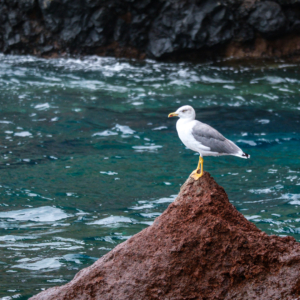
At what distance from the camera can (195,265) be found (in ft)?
13.2

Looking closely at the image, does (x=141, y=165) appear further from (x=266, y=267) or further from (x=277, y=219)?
(x=266, y=267)

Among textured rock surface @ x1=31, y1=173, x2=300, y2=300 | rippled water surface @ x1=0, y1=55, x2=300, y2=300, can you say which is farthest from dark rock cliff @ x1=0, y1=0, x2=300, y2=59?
textured rock surface @ x1=31, y1=173, x2=300, y2=300

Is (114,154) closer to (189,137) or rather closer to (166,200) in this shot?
(166,200)

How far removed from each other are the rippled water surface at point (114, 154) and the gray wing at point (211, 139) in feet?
7.81

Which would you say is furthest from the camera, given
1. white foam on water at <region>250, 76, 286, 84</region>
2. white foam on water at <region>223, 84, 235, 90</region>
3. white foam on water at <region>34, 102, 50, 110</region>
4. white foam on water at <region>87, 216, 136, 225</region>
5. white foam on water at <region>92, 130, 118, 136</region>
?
white foam on water at <region>250, 76, 286, 84</region>

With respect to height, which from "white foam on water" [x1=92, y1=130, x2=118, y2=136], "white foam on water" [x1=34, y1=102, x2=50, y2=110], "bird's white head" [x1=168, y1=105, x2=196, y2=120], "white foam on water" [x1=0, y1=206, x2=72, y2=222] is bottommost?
"white foam on water" [x1=0, y1=206, x2=72, y2=222]

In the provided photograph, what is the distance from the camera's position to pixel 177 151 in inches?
425

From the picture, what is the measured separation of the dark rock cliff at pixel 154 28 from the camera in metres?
18.2

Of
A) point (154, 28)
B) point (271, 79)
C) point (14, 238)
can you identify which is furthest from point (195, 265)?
point (154, 28)

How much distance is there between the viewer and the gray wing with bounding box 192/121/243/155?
495cm

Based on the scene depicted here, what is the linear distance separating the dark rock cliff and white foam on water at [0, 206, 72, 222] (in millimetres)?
12152

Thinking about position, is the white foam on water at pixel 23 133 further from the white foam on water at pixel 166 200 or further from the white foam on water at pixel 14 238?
the white foam on water at pixel 14 238

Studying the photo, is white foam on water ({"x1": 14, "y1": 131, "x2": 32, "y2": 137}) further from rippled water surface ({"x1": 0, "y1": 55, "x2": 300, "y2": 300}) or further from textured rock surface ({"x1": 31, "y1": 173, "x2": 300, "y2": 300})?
textured rock surface ({"x1": 31, "y1": 173, "x2": 300, "y2": 300})

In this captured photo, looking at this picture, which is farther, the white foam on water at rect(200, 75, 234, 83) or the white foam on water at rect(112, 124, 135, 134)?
the white foam on water at rect(200, 75, 234, 83)
